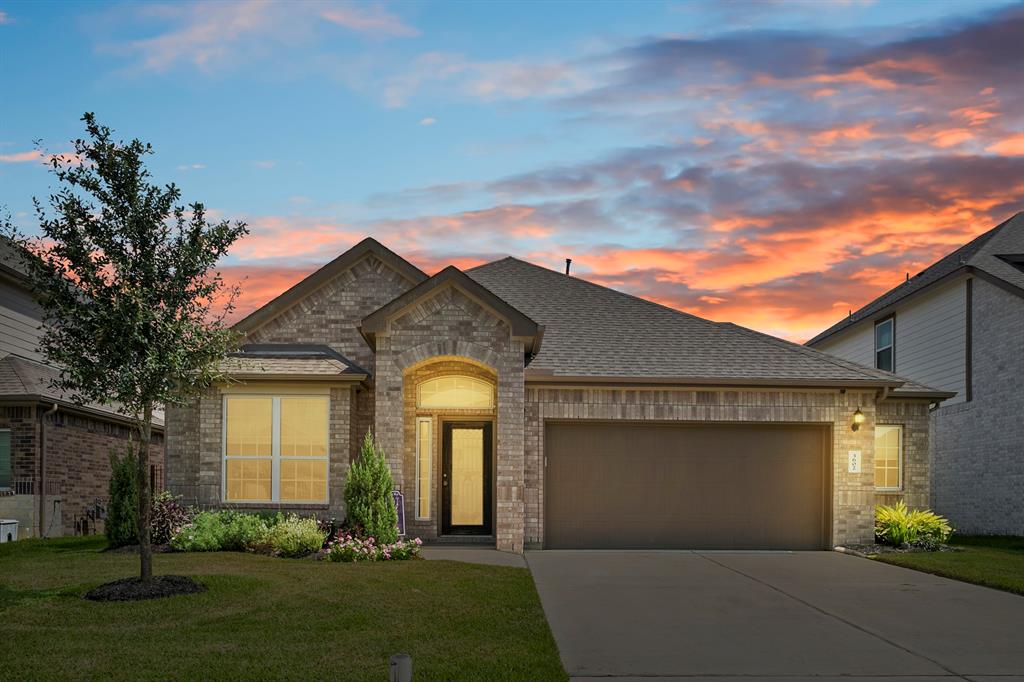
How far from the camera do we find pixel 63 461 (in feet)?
78.0

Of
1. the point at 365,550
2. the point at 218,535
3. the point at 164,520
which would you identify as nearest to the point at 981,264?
the point at 365,550

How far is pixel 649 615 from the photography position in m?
11.6

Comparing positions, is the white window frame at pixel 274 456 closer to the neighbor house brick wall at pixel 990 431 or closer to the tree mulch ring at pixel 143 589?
the tree mulch ring at pixel 143 589

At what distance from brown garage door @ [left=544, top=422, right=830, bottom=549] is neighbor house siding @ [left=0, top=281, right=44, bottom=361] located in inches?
550

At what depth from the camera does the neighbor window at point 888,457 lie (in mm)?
22016

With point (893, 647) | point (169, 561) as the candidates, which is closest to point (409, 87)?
A: point (169, 561)

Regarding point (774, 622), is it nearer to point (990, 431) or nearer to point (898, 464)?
point (898, 464)

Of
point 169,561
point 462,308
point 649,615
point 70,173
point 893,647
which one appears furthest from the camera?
point 462,308

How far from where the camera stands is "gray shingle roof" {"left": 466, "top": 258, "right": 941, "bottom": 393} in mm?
19734

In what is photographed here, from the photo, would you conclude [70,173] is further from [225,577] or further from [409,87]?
[409,87]

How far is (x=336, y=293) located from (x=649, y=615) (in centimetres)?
1140

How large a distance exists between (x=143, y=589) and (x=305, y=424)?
23.5ft

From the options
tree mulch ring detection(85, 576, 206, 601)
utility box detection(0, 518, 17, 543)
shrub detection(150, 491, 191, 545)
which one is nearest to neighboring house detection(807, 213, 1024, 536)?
shrub detection(150, 491, 191, 545)

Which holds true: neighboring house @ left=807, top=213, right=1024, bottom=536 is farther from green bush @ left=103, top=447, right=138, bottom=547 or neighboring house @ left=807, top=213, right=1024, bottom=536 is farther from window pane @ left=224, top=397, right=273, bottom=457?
green bush @ left=103, top=447, right=138, bottom=547
